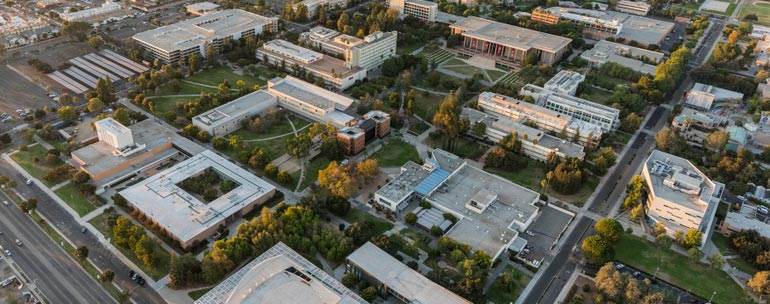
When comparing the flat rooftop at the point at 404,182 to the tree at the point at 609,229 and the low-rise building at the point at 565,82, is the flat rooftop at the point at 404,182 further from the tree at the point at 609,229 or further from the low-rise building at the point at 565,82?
the low-rise building at the point at 565,82

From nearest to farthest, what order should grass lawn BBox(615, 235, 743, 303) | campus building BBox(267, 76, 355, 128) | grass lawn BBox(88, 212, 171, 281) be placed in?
grass lawn BBox(88, 212, 171, 281) → grass lawn BBox(615, 235, 743, 303) → campus building BBox(267, 76, 355, 128)

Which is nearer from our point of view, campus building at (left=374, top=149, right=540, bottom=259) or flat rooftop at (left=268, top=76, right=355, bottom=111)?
campus building at (left=374, top=149, right=540, bottom=259)

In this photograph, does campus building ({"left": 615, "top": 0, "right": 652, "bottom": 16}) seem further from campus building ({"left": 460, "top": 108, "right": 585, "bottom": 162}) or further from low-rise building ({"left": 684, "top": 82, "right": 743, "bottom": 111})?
campus building ({"left": 460, "top": 108, "right": 585, "bottom": 162})

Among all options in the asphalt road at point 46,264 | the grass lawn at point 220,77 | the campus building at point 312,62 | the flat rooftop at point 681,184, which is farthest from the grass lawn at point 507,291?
the grass lawn at point 220,77

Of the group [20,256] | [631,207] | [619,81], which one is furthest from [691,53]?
[20,256]

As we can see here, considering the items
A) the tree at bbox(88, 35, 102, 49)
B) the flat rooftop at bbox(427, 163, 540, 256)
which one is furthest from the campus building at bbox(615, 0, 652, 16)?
the tree at bbox(88, 35, 102, 49)

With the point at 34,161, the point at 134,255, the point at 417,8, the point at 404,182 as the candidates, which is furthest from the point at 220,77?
the point at 417,8
